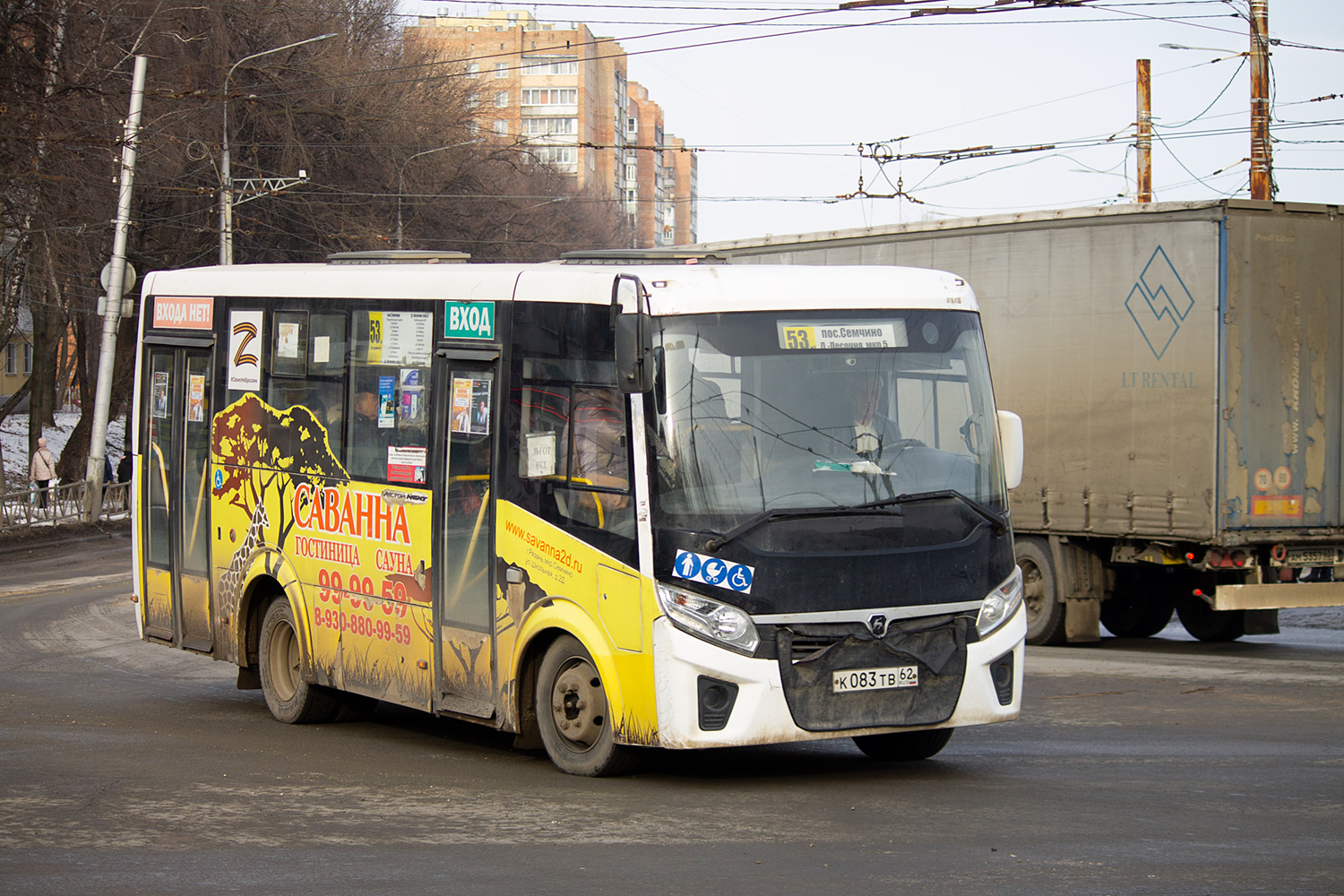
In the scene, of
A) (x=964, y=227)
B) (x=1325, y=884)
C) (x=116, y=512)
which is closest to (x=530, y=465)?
(x=1325, y=884)

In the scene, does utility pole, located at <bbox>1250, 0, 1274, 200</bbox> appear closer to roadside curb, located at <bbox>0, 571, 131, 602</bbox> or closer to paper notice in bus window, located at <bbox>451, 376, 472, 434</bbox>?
paper notice in bus window, located at <bbox>451, 376, 472, 434</bbox>

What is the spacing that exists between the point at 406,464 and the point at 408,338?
0.71 m

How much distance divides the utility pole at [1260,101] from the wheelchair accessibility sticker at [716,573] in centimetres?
1635

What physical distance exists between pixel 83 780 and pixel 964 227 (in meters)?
10.1

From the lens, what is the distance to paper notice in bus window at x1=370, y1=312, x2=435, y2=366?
916cm

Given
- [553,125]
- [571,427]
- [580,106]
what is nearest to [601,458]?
[571,427]

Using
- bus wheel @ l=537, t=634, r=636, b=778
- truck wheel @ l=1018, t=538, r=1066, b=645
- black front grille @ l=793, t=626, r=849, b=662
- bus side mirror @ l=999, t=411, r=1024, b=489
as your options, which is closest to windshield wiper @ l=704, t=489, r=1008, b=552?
bus side mirror @ l=999, t=411, r=1024, b=489

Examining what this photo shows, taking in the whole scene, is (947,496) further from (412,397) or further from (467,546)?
(412,397)

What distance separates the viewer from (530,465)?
27.3ft

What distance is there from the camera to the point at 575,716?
26.6ft

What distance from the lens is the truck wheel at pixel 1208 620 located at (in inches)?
619

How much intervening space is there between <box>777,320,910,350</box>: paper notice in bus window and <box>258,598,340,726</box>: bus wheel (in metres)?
4.01

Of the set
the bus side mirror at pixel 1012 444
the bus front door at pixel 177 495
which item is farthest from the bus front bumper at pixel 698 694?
the bus front door at pixel 177 495

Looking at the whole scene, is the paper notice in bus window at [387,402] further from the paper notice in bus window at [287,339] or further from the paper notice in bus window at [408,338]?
the paper notice in bus window at [287,339]
